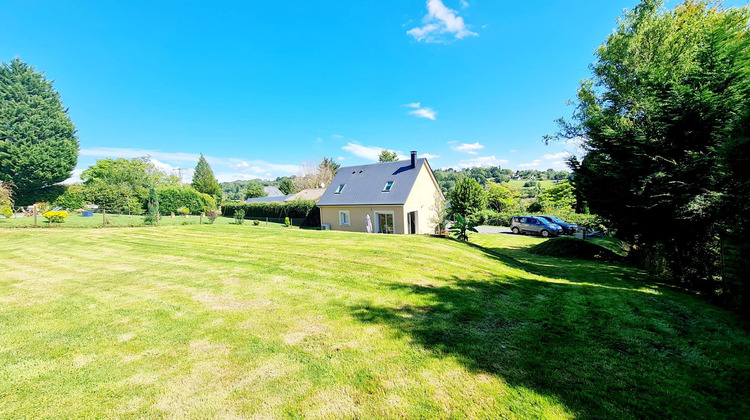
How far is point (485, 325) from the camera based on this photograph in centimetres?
395

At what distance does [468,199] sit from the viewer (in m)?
27.1

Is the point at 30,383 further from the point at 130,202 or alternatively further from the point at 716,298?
the point at 130,202

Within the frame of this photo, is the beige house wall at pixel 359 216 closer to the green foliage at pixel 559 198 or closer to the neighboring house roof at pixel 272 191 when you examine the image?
the green foliage at pixel 559 198

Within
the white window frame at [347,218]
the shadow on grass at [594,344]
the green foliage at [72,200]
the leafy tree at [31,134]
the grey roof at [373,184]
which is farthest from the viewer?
the leafy tree at [31,134]

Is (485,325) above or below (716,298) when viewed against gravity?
above

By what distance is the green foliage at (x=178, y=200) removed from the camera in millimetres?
34000

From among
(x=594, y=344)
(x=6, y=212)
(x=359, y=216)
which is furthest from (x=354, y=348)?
(x=6, y=212)

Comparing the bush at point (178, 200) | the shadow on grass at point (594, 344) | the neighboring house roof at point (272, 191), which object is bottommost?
the shadow on grass at point (594, 344)

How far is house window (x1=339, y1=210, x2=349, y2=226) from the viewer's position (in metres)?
24.0

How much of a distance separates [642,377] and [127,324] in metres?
6.43

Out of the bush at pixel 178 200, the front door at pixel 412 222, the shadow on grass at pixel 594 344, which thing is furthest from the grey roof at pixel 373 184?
the bush at pixel 178 200

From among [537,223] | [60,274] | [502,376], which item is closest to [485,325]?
[502,376]

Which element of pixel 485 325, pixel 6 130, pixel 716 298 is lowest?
pixel 716 298

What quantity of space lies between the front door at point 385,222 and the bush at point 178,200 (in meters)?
27.7
